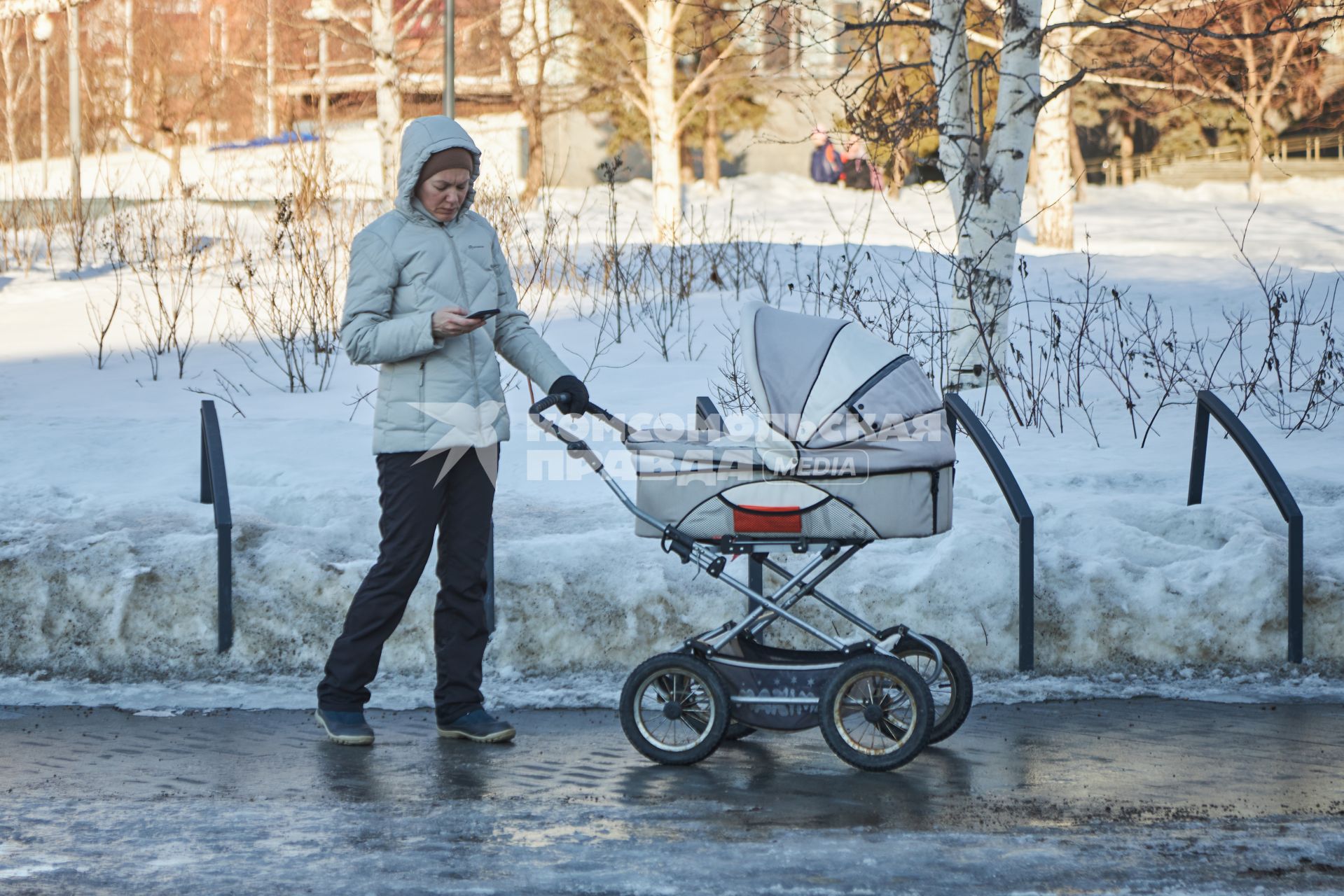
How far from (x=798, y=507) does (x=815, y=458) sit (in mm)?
167

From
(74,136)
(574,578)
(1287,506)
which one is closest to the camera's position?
(1287,506)

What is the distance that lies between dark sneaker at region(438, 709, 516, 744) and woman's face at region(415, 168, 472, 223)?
1.71 m

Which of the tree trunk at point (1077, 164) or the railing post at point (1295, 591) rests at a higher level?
the tree trunk at point (1077, 164)

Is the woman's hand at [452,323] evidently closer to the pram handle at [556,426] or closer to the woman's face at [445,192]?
the pram handle at [556,426]

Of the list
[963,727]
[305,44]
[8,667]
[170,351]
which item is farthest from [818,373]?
[305,44]

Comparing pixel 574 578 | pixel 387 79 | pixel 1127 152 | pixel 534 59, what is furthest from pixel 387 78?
pixel 1127 152

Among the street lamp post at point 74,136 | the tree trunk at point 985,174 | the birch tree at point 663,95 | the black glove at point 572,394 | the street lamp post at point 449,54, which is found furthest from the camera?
the birch tree at point 663,95

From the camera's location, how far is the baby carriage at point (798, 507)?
4.87 meters


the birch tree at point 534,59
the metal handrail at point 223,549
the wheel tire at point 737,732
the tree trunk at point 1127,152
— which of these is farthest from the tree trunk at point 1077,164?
the wheel tire at point 737,732

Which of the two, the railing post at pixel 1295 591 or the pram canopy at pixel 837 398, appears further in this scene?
the railing post at pixel 1295 591

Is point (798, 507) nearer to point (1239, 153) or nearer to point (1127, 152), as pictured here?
point (1127, 152)

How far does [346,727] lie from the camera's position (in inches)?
208

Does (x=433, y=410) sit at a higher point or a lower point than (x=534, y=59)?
lower

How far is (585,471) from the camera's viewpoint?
8812 millimetres
